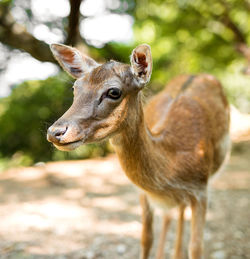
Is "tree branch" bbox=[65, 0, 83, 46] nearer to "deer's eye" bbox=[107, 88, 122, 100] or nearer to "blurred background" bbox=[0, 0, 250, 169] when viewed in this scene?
"blurred background" bbox=[0, 0, 250, 169]

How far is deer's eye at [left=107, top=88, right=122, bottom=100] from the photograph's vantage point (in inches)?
104

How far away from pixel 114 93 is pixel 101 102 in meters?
0.14

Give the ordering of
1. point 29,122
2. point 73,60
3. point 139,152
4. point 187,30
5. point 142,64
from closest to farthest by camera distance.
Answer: point 142,64, point 139,152, point 73,60, point 29,122, point 187,30

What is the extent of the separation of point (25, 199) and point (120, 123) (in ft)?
12.9

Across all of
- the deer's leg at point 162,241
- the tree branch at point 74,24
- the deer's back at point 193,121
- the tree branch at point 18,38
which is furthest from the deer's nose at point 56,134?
the tree branch at point 18,38

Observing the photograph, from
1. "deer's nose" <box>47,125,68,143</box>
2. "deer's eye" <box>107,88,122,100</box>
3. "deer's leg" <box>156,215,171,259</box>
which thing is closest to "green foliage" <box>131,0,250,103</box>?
"deer's leg" <box>156,215,171,259</box>

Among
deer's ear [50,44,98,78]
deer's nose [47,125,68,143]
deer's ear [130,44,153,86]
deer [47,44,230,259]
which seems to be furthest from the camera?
deer's ear [50,44,98,78]

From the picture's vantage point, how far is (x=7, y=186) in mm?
6730

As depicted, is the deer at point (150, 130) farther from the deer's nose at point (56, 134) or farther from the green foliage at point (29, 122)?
the green foliage at point (29, 122)

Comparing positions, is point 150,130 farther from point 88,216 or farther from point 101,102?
point 88,216

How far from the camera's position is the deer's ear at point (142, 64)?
2.73 m

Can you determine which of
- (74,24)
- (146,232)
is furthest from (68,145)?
(74,24)

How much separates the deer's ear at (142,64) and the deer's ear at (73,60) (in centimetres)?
50

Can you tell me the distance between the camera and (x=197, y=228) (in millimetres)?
3404
